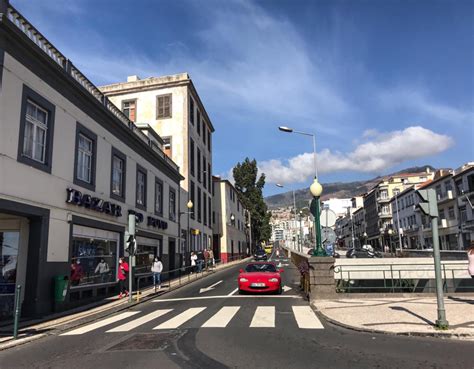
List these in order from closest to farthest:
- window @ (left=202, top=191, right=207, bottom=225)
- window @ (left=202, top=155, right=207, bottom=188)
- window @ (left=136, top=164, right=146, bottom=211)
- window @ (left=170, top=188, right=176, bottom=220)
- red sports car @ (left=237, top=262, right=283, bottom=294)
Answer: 1. red sports car @ (left=237, top=262, right=283, bottom=294)
2. window @ (left=136, top=164, right=146, bottom=211)
3. window @ (left=170, top=188, right=176, bottom=220)
4. window @ (left=202, top=191, right=207, bottom=225)
5. window @ (left=202, top=155, right=207, bottom=188)

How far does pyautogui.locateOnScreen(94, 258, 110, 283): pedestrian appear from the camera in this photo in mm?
17781

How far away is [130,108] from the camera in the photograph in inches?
1511

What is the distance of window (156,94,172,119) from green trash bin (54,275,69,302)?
81.6 ft

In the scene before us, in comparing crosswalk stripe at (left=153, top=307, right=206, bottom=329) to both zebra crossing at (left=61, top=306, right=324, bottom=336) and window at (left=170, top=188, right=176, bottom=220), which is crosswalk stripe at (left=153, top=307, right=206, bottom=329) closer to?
zebra crossing at (left=61, top=306, right=324, bottom=336)

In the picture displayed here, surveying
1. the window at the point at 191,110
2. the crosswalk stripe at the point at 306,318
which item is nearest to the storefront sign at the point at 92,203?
the crosswalk stripe at the point at 306,318

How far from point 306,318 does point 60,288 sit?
8.29 metres

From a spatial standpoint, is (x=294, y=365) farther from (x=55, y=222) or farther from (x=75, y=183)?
(x=75, y=183)

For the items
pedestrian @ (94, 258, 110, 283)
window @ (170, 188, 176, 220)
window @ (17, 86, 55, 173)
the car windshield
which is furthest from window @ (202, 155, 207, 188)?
window @ (17, 86, 55, 173)

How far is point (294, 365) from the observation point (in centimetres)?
623

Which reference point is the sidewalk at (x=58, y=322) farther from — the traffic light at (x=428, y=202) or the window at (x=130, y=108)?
the window at (x=130, y=108)

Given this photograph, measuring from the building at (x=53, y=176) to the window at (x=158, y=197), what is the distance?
19.0ft

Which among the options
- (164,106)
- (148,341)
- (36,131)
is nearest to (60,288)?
(36,131)

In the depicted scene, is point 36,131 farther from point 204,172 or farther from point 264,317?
point 204,172

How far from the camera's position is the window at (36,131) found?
1249 cm
